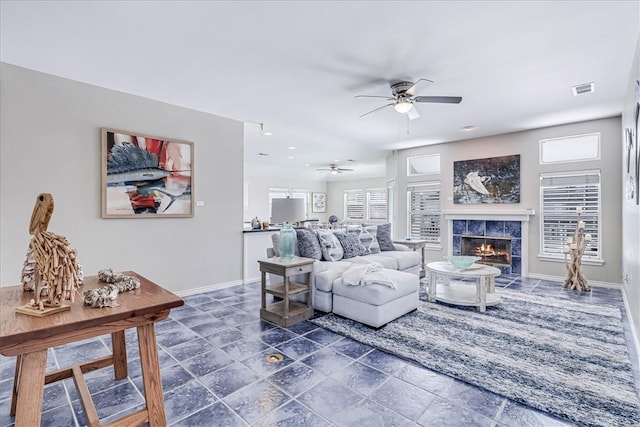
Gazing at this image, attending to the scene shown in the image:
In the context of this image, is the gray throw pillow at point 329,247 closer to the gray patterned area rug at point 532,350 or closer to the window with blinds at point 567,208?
the gray patterned area rug at point 532,350

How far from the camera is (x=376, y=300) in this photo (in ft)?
10.2

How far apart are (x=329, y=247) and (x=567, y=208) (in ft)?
13.9

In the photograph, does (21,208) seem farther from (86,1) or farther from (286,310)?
(286,310)

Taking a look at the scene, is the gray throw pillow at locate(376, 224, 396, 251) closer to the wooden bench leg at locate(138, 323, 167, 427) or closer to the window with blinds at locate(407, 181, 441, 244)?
the window with blinds at locate(407, 181, 441, 244)

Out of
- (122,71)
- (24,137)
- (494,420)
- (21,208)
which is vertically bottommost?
(494,420)

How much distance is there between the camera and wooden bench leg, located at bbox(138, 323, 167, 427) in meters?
1.55

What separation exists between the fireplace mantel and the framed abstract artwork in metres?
0.19

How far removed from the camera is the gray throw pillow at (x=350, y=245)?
178 inches

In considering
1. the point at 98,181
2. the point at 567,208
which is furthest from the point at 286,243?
the point at 567,208

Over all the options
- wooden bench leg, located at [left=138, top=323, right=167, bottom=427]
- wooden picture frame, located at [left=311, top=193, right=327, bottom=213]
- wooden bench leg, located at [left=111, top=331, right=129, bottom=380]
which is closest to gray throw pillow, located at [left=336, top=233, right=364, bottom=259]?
wooden bench leg, located at [left=111, top=331, right=129, bottom=380]

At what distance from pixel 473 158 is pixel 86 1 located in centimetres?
616

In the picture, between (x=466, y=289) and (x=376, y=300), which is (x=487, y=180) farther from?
(x=376, y=300)

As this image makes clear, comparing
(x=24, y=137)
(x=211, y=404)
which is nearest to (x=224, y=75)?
(x=24, y=137)

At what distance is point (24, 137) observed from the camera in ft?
10.2
